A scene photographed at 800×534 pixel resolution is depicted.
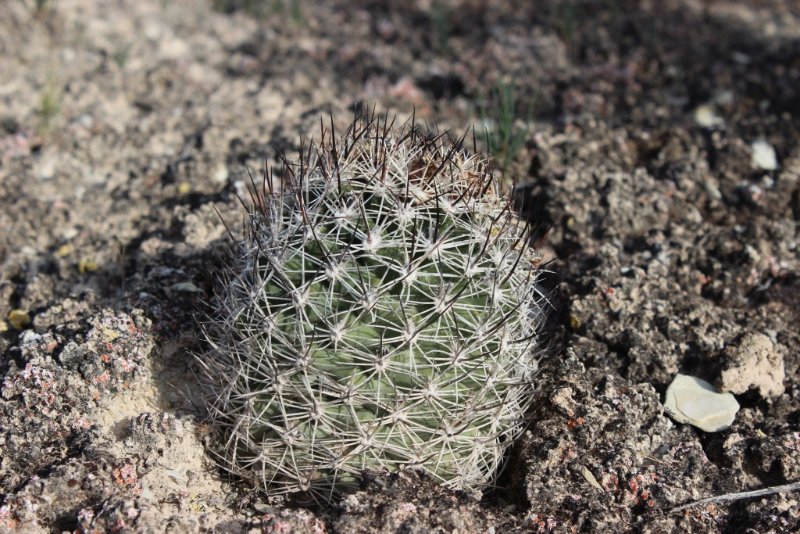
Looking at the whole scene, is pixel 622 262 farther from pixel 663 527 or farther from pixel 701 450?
pixel 663 527

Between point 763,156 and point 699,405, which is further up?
point 763,156

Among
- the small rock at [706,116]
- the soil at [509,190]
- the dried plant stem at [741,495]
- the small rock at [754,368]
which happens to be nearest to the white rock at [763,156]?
the soil at [509,190]

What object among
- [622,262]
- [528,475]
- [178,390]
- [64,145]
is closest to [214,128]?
[64,145]

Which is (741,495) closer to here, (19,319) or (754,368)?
→ (754,368)

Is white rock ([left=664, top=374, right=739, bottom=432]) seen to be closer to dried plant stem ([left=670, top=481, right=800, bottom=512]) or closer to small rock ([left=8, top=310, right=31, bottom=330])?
dried plant stem ([left=670, top=481, right=800, bottom=512])

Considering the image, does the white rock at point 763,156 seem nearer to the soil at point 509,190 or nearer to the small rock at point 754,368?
the soil at point 509,190

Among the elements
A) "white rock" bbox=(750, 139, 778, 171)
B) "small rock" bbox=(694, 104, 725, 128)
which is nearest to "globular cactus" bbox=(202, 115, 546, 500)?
"white rock" bbox=(750, 139, 778, 171)

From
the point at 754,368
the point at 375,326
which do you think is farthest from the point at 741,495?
the point at 375,326
